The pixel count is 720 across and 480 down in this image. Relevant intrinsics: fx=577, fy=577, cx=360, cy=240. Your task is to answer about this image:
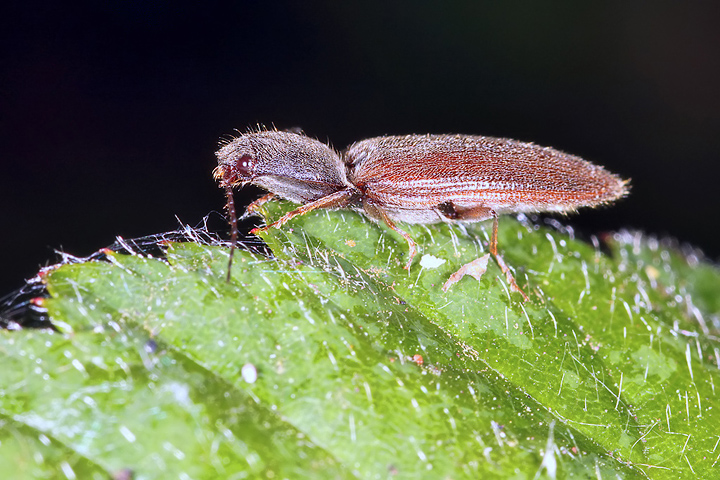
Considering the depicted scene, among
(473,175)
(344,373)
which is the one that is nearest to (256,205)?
(473,175)

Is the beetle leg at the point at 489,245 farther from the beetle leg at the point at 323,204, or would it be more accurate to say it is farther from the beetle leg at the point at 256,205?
the beetle leg at the point at 256,205

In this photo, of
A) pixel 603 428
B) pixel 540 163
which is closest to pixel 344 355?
pixel 603 428

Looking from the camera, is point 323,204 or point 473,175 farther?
point 473,175

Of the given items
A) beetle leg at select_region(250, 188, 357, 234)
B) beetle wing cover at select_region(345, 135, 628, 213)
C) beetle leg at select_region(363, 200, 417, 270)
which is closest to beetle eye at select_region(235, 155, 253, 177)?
beetle leg at select_region(250, 188, 357, 234)

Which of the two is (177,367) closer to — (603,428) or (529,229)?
(603,428)

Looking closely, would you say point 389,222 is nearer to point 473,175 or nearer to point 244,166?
point 473,175
